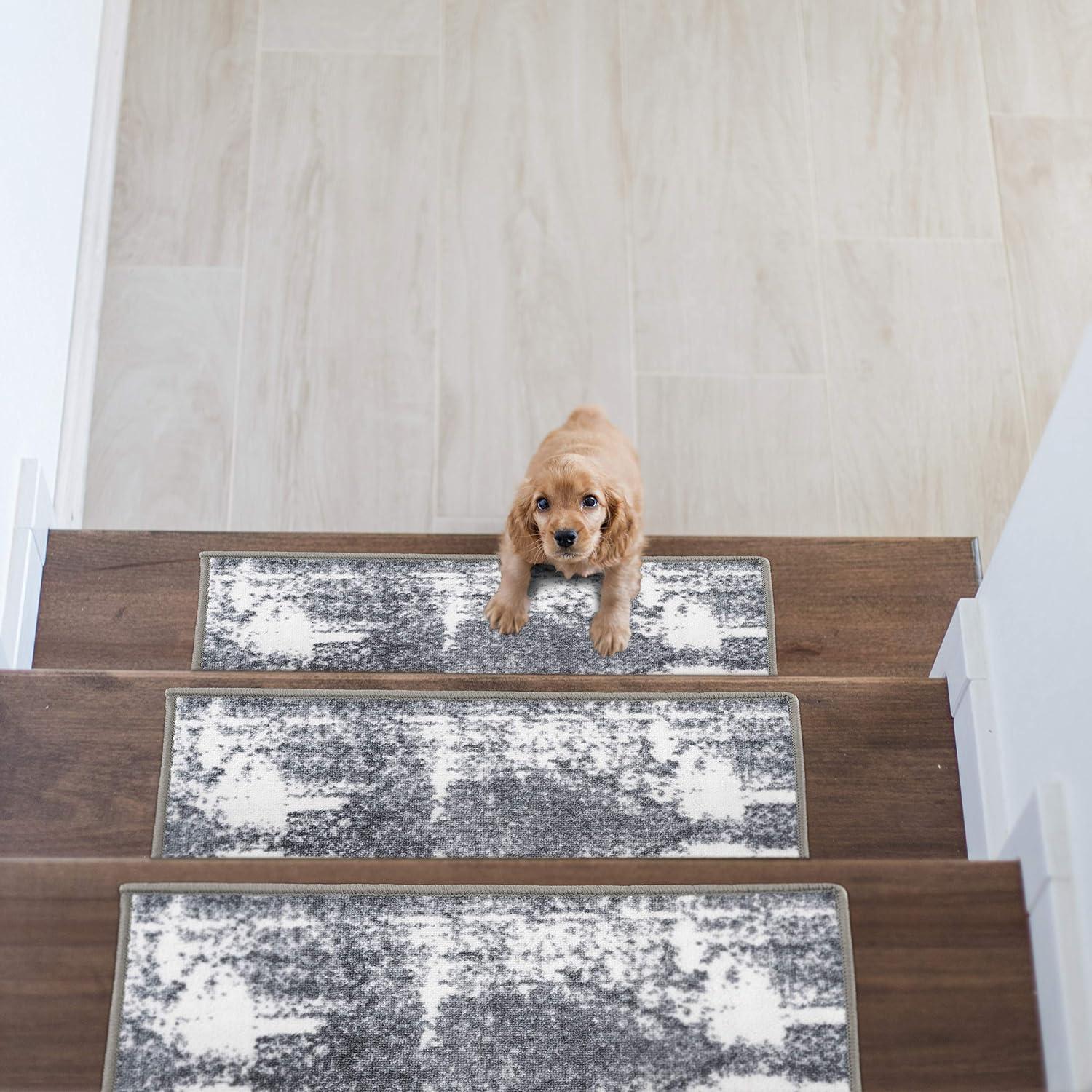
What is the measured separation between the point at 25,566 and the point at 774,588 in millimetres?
1082

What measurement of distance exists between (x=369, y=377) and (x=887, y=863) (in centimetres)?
141

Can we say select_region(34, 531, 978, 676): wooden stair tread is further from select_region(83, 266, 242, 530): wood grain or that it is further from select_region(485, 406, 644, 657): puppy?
select_region(83, 266, 242, 530): wood grain

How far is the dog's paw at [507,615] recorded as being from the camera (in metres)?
1.68

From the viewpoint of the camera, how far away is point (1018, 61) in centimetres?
253

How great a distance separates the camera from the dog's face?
155 centimetres

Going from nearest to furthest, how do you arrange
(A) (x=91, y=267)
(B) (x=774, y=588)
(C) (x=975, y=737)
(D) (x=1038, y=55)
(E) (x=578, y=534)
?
(C) (x=975, y=737) < (E) (x=578, y=534) < (B) (x=774, y=588) < (A) (x=91, y=267) < (D) (x=1038, y=55)

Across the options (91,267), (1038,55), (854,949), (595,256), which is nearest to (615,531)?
(854,949)

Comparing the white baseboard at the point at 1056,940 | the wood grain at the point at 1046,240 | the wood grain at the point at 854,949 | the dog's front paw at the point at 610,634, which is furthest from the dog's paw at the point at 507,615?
the wood grain at the point at 1046,240

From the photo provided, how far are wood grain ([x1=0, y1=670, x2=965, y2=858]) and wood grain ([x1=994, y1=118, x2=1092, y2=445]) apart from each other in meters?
1.01

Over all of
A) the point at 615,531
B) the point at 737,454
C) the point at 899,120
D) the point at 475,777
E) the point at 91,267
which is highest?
the point at 899,120

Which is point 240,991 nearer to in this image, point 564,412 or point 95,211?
point 564,412

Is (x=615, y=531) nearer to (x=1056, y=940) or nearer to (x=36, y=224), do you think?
(x=1056, y=940)

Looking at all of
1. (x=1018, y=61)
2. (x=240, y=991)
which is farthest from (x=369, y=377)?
(x=1018, y=61)

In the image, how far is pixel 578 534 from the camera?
5.06 ft
